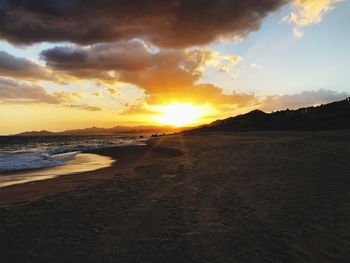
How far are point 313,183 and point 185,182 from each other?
4.60 meters

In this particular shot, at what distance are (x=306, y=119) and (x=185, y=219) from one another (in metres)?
48.2

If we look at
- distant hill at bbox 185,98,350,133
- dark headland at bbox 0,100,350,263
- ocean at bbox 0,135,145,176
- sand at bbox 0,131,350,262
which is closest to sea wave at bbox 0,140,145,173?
ocean at bbox 0,135,145,176

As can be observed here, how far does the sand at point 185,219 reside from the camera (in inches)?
242

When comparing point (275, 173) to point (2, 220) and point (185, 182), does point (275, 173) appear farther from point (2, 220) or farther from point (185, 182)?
point (2, 220)

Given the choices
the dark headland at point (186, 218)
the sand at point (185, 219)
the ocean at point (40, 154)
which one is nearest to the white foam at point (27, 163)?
the ocean at point (40, 154)

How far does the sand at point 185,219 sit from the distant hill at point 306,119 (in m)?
34.7

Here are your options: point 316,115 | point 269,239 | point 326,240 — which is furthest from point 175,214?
point 316,115

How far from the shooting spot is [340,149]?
64.8ft

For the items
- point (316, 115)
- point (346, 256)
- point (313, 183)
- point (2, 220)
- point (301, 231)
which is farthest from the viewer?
point (316, 115)

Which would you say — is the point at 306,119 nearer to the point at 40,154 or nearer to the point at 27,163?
the point at 40,154

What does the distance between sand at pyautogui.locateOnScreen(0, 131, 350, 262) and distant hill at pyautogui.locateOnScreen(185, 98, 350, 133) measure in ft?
114

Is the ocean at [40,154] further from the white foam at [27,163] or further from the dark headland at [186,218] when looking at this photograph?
the dark headland at [186,218]

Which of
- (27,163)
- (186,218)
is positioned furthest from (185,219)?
(27,163)

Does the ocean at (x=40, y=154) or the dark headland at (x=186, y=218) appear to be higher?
the ocean at (x=40, y=154)
